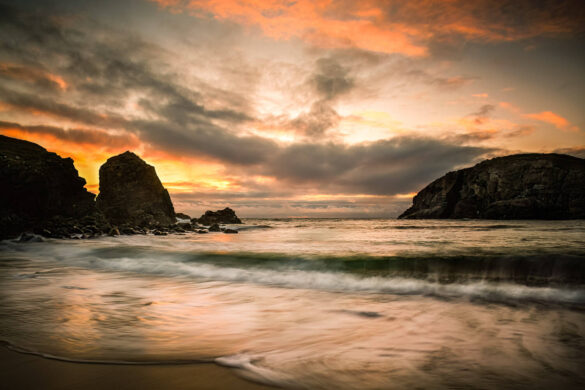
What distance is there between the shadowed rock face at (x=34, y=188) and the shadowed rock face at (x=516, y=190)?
70.5m

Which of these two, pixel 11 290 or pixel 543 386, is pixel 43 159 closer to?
pixel 11 290

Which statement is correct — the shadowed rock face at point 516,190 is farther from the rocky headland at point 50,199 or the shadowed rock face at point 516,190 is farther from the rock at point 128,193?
the rock at point 128,193

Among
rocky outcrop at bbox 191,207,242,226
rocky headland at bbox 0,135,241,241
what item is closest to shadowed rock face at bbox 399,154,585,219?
rocky outcrop at bbox 191,207,242,226

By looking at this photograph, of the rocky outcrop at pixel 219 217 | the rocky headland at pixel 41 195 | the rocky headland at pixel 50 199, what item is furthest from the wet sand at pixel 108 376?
the rocky outcrop at pixel 219 217

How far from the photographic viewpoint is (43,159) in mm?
16531

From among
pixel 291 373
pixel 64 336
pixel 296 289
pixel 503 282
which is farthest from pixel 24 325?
pixel 503 282

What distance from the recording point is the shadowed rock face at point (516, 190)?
5597 cm

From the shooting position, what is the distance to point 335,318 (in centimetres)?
356

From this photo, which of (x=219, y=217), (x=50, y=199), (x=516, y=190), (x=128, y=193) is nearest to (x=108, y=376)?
(x=50, y=199)

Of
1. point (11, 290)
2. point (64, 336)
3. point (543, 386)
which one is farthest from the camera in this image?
point (11, 290)

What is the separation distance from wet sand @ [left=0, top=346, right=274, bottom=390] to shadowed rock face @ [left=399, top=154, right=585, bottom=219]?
2816 inches

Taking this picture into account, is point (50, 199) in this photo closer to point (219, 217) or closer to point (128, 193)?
point (128, 193)

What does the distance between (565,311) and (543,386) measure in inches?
116

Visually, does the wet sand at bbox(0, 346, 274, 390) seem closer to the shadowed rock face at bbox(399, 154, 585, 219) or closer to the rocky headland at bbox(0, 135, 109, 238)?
the rocky headland at bbox(0, 135, 109, 238)
